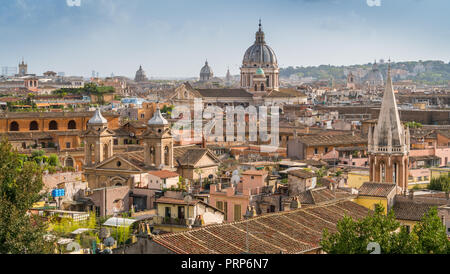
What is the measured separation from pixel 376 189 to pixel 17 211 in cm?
546

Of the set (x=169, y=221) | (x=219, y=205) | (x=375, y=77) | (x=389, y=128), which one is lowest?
(x=219, y=205)

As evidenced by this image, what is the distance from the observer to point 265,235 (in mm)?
8125

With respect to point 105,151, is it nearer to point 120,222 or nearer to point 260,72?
point 120,222

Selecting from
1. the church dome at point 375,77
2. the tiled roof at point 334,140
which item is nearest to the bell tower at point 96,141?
the tiled roof at point 334,140

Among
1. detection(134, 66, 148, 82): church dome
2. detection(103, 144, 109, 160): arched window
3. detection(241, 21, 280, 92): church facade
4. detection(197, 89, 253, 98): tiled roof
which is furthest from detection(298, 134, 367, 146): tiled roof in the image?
detection(134, 66, 148, 82): church dome

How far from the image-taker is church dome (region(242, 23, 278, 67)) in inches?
2275

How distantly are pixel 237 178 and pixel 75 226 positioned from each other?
3.91 metres

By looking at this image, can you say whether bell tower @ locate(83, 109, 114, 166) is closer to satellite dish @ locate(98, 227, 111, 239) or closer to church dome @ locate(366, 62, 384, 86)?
satellite dish @ locate(98, 227, 111, 239)

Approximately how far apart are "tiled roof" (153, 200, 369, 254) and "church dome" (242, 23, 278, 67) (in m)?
48.1

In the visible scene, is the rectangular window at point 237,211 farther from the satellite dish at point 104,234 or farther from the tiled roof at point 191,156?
the tiled roof at point 191,156

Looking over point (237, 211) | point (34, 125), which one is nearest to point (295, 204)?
point (237, 211)

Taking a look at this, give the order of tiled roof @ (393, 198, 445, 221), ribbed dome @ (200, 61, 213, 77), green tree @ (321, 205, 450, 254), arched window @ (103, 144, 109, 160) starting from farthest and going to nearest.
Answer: ribbed dome @ (200, 61, 213, 77), arched window @ (103, 144, 109, 160), tiled roof @ (393, 198, 445, 221), green tree @ (321, 205, 450, 254)

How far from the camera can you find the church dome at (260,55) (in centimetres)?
5778

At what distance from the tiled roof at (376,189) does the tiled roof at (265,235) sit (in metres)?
1.25
